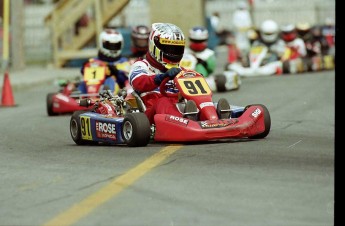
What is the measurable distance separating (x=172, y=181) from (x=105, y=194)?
0.65m

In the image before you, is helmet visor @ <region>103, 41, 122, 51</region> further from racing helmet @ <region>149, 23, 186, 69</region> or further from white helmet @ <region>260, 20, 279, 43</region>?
white helmet @ <region>260, 20, 279, 43</region>

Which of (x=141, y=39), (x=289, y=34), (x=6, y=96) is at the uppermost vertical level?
(x=141, y=39)

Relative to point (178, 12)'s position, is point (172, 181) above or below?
above

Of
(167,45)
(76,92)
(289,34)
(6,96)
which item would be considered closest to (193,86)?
(167,45)

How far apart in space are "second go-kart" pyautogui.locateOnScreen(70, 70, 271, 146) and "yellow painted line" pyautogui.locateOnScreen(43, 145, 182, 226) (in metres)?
0.74

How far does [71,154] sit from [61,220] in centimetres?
345

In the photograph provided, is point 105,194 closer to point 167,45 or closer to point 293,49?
point 167,45

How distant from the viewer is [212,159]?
335 inches

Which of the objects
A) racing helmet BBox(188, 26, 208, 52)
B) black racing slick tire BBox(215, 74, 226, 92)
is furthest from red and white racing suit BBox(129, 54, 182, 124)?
black racing slick tire BBox(215, 74, 226, 92)

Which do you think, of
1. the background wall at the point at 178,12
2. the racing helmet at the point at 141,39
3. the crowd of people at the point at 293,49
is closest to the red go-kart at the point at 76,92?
the racing helmet at the point at 141,39

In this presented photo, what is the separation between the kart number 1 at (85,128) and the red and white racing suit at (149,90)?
60 cm

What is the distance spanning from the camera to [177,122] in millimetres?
9688
